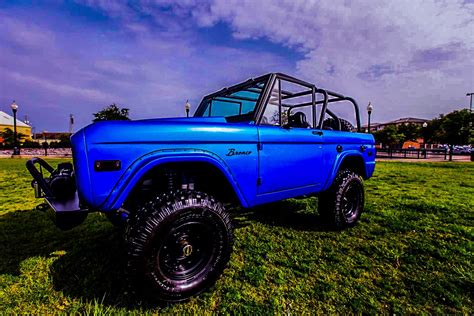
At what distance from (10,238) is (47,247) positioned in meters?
Result: 0.66

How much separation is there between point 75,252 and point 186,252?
1.64 meters

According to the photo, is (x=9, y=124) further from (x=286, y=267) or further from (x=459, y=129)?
(x=459, y=129)

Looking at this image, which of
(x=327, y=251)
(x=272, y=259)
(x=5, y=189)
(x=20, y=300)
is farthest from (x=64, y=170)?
(x=5, y=189)

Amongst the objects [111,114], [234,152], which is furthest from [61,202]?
[111,114]

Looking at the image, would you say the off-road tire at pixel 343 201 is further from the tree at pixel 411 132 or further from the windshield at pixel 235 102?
the tree at pixel 411 132

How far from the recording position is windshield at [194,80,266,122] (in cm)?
299

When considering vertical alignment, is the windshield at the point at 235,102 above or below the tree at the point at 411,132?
below

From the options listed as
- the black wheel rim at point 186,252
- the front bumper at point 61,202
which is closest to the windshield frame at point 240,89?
the black wheel rim at point 186,252

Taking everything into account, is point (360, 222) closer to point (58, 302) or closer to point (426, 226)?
point (426, 226)

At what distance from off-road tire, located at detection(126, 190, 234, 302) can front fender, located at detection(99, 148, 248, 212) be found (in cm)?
20

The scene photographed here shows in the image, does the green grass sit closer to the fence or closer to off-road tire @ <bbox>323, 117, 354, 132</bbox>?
off-road tire @ <bbox>323, 117, 354, 132</bbox>

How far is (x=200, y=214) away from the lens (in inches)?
78.0

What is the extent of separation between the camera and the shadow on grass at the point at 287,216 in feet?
12.0

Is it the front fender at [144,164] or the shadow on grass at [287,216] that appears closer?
the front fender at [144,164]
